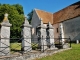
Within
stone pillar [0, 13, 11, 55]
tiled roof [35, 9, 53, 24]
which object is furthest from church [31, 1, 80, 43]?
stone pillar [0, 13, 11, 55]

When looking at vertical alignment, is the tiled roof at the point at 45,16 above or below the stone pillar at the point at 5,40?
above

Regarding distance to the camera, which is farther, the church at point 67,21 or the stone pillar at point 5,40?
the church at point 67,21

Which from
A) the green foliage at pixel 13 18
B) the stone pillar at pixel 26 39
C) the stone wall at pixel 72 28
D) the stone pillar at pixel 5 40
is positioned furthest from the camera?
the green foliage at pixel 13 18

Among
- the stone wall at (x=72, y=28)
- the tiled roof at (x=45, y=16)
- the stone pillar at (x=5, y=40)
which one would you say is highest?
the tiled roof at (x=45, y=16)

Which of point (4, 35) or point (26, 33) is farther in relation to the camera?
point (26, 33)

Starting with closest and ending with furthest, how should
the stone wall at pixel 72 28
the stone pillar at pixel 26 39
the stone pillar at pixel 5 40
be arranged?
the stone pillar at pixel 5 40 < the stone pillar at pixel 26 39 < the stone wall at pixel 72 28

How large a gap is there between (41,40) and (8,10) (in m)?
24.9

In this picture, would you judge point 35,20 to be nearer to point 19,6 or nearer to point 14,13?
point 14,13

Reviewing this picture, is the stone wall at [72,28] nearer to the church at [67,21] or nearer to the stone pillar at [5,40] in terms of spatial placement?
the church at [67,21]

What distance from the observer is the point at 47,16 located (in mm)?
33562

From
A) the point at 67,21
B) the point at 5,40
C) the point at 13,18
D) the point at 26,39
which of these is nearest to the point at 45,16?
the point at 67,21

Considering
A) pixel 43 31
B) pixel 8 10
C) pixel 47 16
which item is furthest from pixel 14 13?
pixel 43 31

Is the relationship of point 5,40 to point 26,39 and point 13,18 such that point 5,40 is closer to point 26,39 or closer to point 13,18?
point 26,39

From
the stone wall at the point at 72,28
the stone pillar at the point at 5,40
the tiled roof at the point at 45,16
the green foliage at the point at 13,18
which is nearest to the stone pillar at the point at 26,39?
the stone pillar at the point at 5,40
